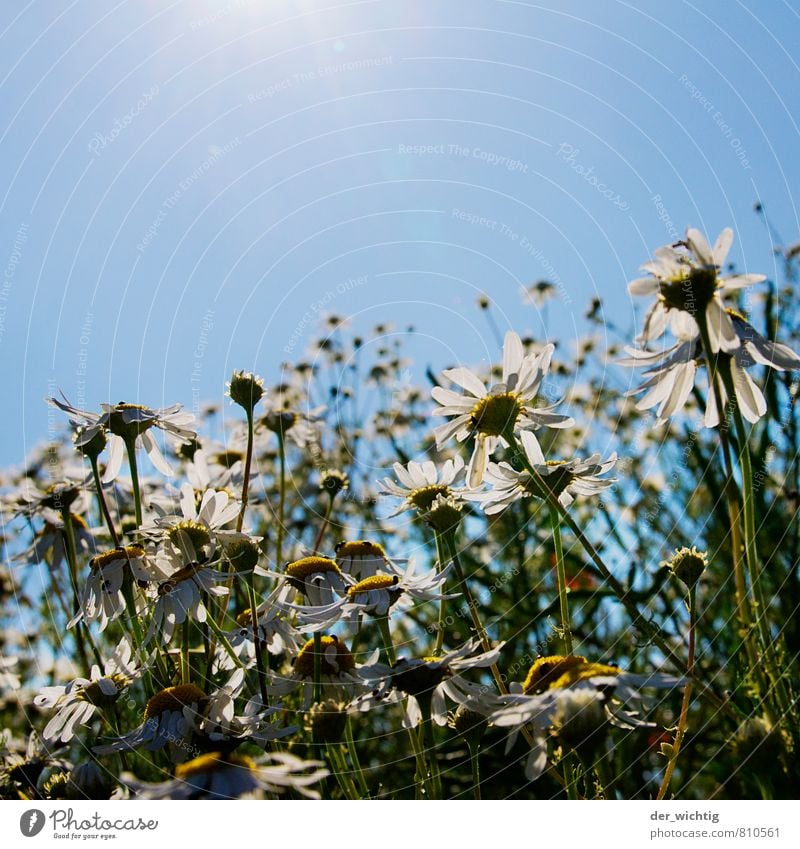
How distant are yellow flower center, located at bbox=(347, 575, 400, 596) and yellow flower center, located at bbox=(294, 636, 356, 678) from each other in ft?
0.23

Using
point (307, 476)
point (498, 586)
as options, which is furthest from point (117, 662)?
point (307, 476)

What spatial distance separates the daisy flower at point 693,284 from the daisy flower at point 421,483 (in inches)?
14.8

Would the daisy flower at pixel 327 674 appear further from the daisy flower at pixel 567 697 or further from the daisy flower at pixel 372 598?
the daisy flower at pixel 567 697

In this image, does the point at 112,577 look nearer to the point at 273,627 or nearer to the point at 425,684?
the point at 273,627

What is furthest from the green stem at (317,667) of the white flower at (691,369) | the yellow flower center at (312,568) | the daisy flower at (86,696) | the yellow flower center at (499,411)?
the white flower at (691,369)

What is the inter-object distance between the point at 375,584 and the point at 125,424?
49 centimetres

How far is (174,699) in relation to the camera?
0.89 m

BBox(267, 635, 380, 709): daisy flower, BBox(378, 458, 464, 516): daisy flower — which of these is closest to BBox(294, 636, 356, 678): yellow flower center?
BBox(267, 635, 380, 709): daisy flower

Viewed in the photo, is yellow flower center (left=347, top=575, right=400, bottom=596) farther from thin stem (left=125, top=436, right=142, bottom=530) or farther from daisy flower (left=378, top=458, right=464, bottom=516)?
thin stem (left=125, top=436, right=142, bottom=530)

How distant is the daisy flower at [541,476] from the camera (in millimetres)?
984

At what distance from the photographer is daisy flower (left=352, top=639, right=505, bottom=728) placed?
0.83 m

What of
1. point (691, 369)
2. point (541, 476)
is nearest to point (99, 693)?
point (541, 476)

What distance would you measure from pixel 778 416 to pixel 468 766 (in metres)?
0.96

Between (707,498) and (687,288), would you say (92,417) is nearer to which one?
(687,288)
